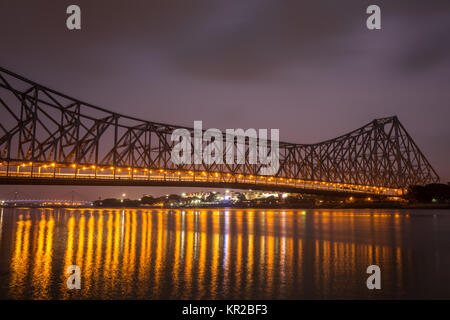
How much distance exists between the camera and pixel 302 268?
11617 mm

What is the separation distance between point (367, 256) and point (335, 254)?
116 cm

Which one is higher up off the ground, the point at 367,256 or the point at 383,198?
the point at 383,198

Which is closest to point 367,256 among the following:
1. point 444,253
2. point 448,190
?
point 444,253

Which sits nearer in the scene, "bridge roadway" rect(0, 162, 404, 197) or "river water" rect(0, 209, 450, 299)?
"river water" rect(0, 209, 450, 299)

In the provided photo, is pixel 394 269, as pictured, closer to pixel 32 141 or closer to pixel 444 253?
pixel 444 253

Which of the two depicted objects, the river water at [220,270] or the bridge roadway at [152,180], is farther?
the bridge roadway at [152,180]

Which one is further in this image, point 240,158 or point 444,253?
point 240,158

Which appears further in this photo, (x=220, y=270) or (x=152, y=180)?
(x=152, y=180)
